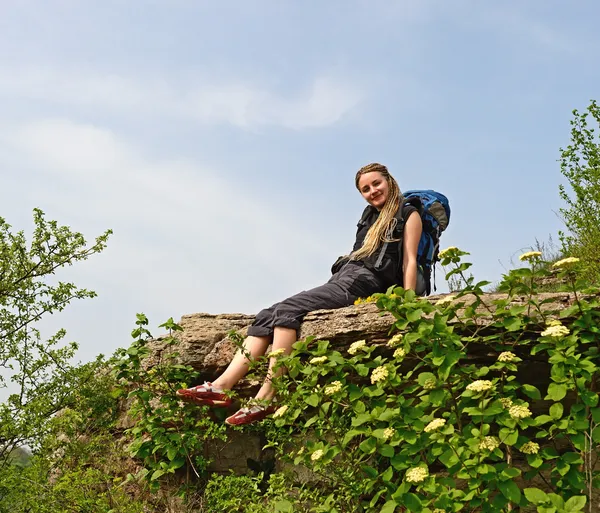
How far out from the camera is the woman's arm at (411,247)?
5.20 m

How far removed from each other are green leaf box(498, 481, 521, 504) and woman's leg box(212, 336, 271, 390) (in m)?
2.09

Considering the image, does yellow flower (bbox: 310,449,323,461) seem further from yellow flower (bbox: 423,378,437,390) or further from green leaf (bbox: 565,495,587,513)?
green leaf (bbox: 565,495,587,513)

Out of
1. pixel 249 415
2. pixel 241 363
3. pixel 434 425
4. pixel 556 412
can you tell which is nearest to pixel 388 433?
pixel 434 425

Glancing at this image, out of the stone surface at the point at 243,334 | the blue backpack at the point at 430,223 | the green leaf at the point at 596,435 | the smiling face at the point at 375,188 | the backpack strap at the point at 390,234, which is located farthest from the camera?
the smiling face at the point at 375,188

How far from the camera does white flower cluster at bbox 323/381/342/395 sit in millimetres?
3990

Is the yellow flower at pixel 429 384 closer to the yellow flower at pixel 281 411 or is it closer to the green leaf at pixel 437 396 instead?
the green leaf at pixel 437 396

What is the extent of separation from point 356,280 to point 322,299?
1.18 feet

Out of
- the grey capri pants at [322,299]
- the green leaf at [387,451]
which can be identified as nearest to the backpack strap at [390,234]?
the grey capri pants at [322,299]

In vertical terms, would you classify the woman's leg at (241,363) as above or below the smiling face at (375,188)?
below

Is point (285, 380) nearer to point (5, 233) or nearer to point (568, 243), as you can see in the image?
point (5, 233)

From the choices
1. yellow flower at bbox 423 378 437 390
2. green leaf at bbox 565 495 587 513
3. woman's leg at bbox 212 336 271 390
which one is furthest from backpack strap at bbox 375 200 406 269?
green leaf at bbox 565 495 587 513

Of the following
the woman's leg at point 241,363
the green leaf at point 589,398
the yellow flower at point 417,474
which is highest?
the woman's leg at point 241,363

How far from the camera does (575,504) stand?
3303mm

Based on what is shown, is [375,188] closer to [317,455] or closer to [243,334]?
[243,334]
